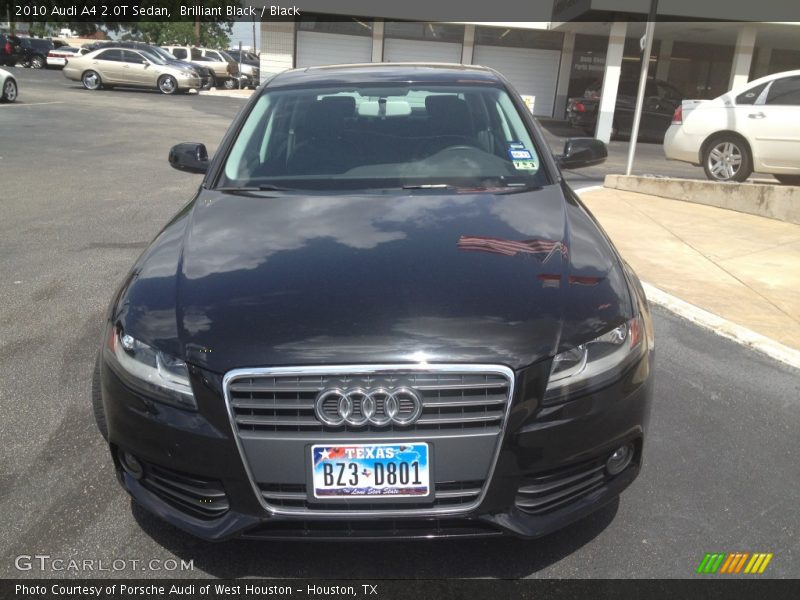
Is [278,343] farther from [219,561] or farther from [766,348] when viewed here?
[766,348]

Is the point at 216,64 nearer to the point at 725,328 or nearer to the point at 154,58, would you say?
the point at 154,58

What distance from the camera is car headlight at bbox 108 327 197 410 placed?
7.63ft

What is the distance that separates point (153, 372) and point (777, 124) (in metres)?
10.3

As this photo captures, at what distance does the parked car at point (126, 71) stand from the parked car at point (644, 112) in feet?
48.8

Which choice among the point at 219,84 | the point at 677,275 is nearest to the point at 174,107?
the point at 219,84

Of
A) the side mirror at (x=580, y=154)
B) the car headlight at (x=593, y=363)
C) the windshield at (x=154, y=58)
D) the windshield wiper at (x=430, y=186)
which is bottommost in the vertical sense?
the car headlight at (x=593, y=363)

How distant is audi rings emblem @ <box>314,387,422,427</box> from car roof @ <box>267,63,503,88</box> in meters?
2.43

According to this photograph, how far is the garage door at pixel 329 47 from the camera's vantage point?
29438mm

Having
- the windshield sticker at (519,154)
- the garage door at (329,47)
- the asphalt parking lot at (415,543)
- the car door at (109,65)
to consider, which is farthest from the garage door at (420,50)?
the windshield sticker at (519,154)

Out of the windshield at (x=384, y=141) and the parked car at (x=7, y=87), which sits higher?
the windshield at (x=384, y=141)

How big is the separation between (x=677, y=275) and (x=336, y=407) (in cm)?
472

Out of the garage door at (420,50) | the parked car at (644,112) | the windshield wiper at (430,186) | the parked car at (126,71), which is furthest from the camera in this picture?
the garage door at (420,50)

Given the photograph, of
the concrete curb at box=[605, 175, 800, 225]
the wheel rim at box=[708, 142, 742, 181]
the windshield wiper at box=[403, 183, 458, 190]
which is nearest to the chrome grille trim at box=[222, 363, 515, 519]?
the windshield wiper at box=[403, 183, 458, 190]

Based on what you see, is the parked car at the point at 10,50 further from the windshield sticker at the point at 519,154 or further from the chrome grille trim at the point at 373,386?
the chrome grille trim at the point at 373,386
